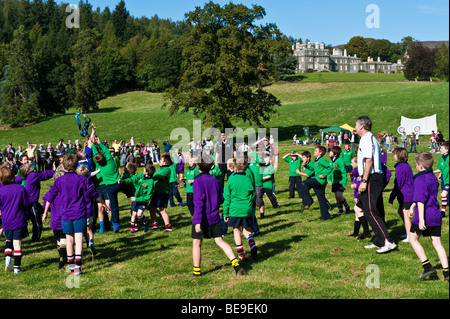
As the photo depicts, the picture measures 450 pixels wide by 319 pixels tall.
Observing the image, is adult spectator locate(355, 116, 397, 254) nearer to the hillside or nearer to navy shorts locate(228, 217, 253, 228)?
navy shorts locate(228, 217, 253, 228)

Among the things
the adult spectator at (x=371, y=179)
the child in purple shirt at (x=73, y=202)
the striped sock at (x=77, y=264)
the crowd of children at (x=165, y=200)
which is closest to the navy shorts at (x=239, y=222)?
the crowd of children at (x=165, y=200)

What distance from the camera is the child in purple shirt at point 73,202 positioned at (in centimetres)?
784

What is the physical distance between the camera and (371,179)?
27.0 ft

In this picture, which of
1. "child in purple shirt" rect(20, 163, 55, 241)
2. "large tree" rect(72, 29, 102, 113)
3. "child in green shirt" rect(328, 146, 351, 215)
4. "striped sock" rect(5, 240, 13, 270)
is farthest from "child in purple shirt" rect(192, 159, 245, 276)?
"large tree" rect(72, 29, 102, 113)

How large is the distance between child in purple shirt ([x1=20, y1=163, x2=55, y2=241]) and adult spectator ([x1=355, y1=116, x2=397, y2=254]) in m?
6.65

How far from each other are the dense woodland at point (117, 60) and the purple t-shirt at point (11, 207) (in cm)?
3336

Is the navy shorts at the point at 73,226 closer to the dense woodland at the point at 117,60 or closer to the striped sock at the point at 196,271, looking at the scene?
the striped sock at the point at 196,271

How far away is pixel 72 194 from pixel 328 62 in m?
183

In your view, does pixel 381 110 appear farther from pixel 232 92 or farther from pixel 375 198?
pixel 375 198

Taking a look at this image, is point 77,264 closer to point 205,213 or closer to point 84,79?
point 205,213

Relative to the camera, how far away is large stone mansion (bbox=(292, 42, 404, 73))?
175 meters

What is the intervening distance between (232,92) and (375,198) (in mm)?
35018
